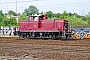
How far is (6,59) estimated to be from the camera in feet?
29.1

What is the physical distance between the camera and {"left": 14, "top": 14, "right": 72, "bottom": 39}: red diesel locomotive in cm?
2834

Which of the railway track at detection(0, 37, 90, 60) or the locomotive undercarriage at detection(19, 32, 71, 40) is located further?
the locomotive undercarriage at detection(19, 32, 71, 40)

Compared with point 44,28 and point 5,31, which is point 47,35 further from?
point 5,31

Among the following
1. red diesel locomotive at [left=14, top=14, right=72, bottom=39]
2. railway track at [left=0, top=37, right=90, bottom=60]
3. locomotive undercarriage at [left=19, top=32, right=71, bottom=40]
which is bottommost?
railway track at [left=0, top=37, right=90, bottom=60]

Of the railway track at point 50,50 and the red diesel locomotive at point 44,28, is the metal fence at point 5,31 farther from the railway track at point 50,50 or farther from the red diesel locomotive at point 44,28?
the railway track at point 50,50

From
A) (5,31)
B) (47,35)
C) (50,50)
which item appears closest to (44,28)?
(47,35)

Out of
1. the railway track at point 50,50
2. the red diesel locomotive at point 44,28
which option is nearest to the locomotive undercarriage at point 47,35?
the red diesel locomotive at point 44,28

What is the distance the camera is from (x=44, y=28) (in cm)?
2925

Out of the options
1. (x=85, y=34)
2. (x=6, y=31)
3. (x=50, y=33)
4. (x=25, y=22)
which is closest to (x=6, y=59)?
(x=50, y=33)

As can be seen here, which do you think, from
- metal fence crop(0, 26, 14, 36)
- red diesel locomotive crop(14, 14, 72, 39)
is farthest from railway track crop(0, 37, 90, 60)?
metal fence crop(0, 26, 14, 36)

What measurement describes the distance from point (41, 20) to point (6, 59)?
2096 cm

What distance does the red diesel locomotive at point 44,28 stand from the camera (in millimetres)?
28341

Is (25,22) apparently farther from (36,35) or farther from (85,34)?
(85,34)

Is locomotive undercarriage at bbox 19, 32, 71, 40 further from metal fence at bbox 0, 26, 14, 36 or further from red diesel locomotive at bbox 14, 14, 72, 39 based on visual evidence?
metal fence at bbox 0, 26, 14, 36
